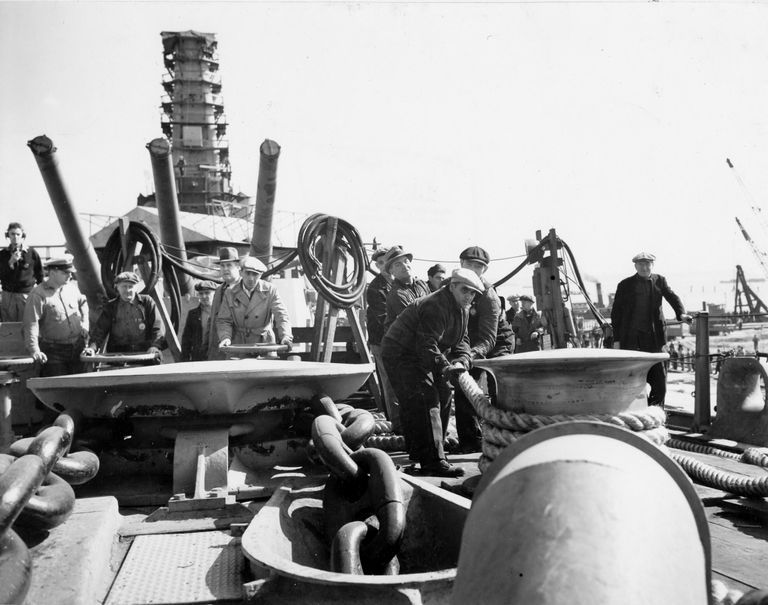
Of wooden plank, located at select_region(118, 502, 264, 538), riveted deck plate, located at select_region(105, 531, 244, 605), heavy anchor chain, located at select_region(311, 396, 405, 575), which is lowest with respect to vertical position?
riveted deck plate, located at select_region(105, 531, 244, 605)

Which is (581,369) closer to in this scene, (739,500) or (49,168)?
(739,500)

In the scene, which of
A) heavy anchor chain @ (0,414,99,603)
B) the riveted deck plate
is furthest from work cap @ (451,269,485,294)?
heavy anchor chain @ (0,414,99,603)

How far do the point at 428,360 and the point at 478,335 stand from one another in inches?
28.4

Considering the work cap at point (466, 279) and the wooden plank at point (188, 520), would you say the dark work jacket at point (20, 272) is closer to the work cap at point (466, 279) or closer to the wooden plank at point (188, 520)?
the work cap at point (466, 279)

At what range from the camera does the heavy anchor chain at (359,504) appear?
2.09m

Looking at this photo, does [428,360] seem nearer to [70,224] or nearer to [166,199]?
[70,224]

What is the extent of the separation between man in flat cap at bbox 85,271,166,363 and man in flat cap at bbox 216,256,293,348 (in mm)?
561

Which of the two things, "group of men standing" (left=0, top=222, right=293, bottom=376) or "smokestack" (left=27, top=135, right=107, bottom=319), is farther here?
"smokestack" (left=27, top=135, right=107, bottom=319)

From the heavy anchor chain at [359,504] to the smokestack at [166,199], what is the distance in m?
6.47

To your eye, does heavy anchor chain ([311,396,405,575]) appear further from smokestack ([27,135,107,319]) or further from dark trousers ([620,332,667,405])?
smokestack ([27,135,107,319])

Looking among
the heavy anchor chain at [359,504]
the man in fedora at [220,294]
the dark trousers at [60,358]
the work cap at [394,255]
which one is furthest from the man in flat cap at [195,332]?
the heavy anchor chain at [359,504]

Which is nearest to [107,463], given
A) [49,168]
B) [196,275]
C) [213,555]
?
[213,555]

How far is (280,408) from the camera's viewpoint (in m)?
3.38

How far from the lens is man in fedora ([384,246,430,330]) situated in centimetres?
552
